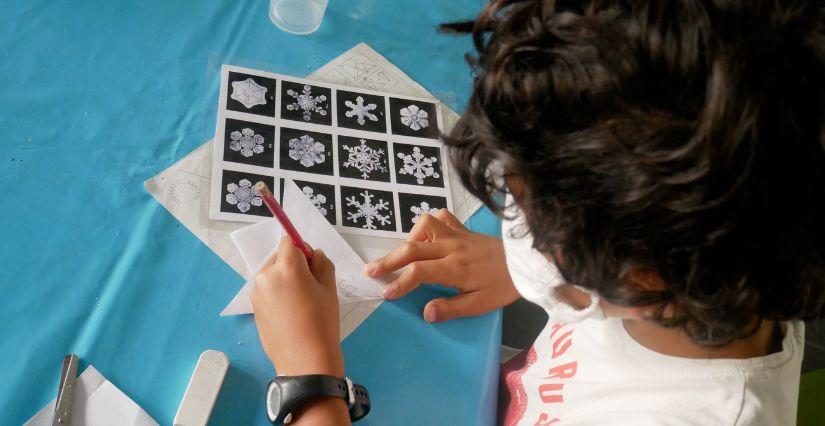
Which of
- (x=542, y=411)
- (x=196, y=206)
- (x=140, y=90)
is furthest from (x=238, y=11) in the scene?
(x=542, y=411)

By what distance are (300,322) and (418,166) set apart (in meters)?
0.27

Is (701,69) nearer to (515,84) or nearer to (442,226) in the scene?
(515,84)

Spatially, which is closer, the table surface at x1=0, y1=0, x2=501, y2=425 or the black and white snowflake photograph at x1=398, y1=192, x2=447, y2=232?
the table surface at x1=0, y1=0, x2=501, y2=425

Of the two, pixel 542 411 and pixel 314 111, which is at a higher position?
pixel 314 111

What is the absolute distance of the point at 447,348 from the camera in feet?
2.12

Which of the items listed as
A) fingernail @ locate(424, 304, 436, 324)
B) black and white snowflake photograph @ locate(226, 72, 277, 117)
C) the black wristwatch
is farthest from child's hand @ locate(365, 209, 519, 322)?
black and white snowflake photograph @ locate(226, 72, 277, 117)

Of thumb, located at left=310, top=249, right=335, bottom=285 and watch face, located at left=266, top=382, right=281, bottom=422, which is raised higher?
thumb, located at left=310, top=249, right=335, bottom=285

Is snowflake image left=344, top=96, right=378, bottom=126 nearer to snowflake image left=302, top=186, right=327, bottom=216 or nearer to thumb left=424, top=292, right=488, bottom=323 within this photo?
snowflake image left=302, top=186, right=327, bottom=216

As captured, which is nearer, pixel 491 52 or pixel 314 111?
pixel 491 52

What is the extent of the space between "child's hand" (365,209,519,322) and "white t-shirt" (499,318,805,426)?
0.29 ft

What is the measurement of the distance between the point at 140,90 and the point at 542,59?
511mm

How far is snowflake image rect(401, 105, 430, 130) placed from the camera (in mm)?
818

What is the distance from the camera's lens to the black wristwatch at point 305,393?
542mm

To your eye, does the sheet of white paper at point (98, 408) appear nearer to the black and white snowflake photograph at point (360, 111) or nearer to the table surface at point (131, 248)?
the table surface at point (131, 248)
